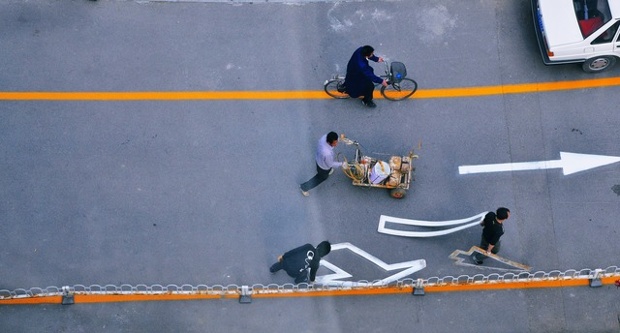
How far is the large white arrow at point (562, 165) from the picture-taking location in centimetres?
1301

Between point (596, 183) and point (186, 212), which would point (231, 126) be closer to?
point (186, 212)

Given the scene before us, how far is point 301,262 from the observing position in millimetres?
11719

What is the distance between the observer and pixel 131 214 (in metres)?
12.6

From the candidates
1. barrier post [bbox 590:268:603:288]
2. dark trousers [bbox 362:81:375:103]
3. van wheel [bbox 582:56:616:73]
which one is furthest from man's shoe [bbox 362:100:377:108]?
barrier post [bbox 590:268:603:288]

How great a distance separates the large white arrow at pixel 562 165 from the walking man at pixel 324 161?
2.36m

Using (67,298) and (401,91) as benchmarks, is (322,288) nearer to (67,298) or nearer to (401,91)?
(401,91)

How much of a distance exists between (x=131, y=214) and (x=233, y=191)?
1.69 metres

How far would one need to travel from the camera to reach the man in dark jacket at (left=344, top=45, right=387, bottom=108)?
1245 centimetres

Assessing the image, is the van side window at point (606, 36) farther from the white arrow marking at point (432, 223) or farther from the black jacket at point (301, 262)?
the black jacket at point (301, 262)

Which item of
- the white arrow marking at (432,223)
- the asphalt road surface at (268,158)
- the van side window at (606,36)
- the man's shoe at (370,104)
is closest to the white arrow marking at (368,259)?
the asphalt road surface at (268,158)

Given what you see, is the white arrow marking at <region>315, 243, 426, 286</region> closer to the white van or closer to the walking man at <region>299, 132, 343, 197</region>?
the walking man at <region>299, 132, 343, 197</region>

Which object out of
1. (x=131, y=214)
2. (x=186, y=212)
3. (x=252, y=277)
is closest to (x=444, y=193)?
(x=252, y=277)

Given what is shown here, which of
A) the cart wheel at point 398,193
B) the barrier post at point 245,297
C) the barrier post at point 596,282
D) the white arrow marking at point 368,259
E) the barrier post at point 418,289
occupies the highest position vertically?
the cart wheel at point 398,193

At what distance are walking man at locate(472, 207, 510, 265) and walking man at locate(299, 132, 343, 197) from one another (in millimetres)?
2428
